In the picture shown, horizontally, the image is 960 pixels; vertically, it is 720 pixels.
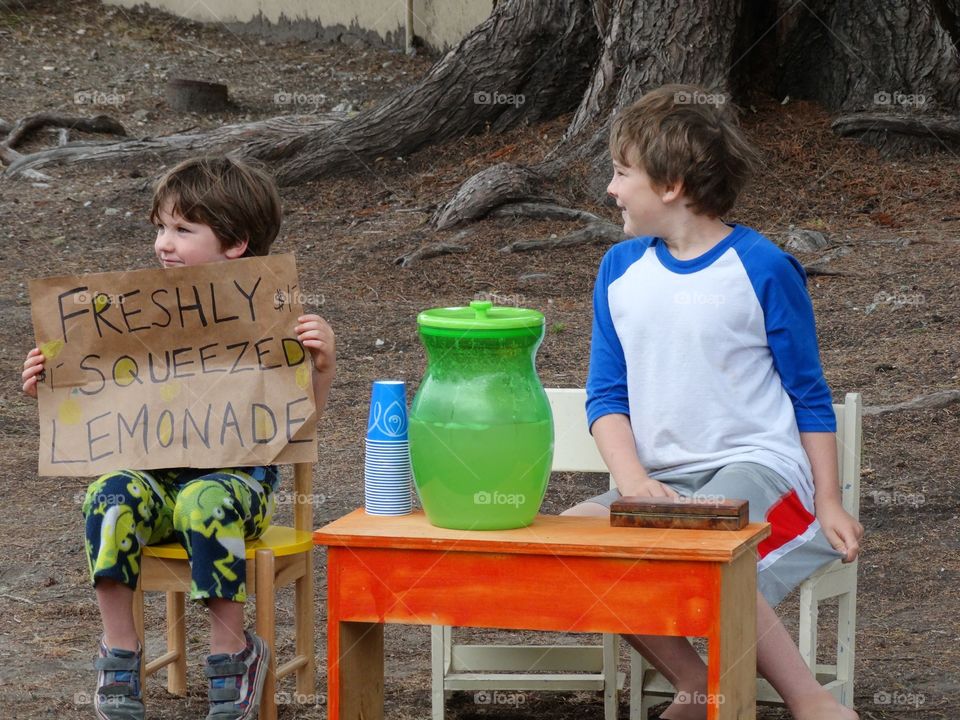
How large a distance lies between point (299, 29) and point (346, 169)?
19.2ft

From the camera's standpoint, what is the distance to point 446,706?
3812 millimetres

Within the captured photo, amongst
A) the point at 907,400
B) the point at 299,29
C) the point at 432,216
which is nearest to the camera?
the point at 907,400

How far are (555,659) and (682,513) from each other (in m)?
1.17

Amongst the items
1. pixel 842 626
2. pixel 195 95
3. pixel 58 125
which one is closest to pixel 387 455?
pixel 842 626

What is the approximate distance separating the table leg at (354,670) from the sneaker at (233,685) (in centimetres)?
37

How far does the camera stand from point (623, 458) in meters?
3.29

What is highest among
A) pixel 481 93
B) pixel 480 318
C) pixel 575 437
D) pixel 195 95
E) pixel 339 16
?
pixel 339 16

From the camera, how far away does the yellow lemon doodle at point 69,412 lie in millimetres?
3420

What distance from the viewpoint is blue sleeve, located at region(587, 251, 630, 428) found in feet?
11.1

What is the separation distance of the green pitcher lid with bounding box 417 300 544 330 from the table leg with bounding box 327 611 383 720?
0.61 meters

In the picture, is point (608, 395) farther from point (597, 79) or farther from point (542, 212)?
point (597, 79)

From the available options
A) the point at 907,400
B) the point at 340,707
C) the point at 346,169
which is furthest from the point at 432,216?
the point at 340,707

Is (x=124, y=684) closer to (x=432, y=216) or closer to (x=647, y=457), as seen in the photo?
(x=647, y=457)

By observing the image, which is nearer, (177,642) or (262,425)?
(262,425)
